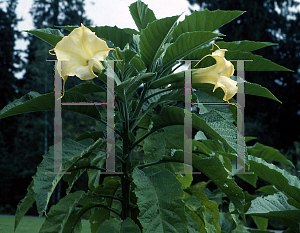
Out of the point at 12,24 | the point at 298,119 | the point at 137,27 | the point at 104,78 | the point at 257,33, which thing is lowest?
the point at 298,119

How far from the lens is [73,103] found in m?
0.87

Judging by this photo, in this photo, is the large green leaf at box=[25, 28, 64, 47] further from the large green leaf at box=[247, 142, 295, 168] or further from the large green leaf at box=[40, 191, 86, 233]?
the large green leaf at box=[247, 142, 295, 168]

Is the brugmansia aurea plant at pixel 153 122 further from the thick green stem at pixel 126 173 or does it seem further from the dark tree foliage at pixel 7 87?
the dark tree foliage at pixel 7 87

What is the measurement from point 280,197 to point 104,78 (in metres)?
0.76

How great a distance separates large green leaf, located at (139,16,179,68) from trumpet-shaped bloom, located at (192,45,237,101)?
13 centimetres

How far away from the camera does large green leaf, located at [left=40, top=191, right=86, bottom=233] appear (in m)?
0.90

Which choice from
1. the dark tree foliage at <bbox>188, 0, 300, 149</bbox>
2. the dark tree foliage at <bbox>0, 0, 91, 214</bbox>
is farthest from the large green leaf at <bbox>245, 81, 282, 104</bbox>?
the dark tree foliage at <bbox>0, 0, 91, 214</bbox>

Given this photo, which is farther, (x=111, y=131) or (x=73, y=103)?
(x=111, y=131)

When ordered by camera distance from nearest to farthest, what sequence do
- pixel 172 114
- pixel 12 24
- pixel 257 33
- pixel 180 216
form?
pixel 180 216, pixel 172 114, pixel 257 33, pixel 12 24

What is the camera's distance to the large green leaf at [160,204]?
0.77 metres

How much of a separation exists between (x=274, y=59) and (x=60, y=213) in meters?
9.29

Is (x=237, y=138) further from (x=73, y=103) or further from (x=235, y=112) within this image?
(x=73, y=103)

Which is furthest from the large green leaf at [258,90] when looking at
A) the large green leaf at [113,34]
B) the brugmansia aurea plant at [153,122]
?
the large green leaf at [113,34]

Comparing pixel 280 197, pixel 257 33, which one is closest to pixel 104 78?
pixel 280 197
